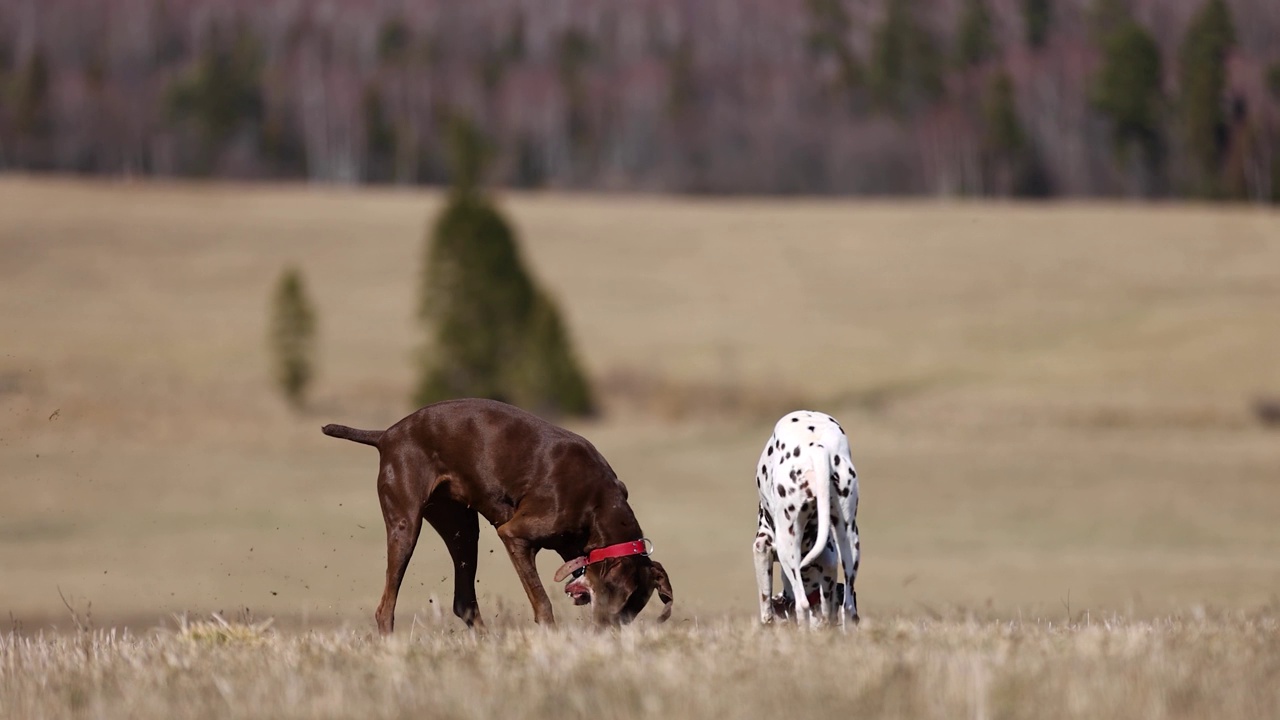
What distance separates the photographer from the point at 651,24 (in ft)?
385

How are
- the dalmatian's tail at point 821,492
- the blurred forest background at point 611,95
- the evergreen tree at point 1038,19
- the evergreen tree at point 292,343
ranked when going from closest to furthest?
1. the dalmatian's tail at point 821,492
2. the evergreen tree at point 292,343
3. the evergreen tree at point 1038,19
4. the blurred forest background at point 611,95

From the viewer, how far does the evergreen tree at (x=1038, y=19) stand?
88062mm

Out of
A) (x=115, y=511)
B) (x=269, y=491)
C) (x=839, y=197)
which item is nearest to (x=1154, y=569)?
(x=269, y=491)

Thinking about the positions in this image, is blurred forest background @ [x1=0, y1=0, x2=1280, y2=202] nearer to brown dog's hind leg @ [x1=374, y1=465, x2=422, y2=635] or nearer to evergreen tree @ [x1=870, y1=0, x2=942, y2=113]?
evergreen tree @ [x1=870, y1=0, x2=942, y2=113]

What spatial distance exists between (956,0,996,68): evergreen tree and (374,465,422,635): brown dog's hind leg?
287 ft

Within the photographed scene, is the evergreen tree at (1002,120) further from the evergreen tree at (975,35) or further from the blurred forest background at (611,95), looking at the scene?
the evergreen tree at (975,35)

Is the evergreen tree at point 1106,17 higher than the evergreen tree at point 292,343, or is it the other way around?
the evergreen tree at point 1106,17

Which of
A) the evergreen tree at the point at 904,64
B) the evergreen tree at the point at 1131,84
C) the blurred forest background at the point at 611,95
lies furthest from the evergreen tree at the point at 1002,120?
the evergreen tree at the point at 1131,84

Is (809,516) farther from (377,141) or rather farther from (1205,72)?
(377,141)

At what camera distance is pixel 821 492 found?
803cm

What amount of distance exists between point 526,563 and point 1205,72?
226 feet

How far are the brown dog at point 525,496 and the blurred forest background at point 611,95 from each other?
255 feet

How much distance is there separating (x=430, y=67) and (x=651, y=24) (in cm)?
1687

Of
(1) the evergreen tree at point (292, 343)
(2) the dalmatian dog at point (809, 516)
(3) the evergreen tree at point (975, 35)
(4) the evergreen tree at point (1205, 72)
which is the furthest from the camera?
(3) the evergreen tree at point (975, 35)
